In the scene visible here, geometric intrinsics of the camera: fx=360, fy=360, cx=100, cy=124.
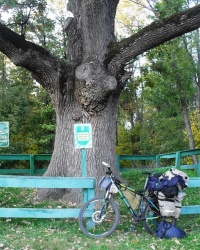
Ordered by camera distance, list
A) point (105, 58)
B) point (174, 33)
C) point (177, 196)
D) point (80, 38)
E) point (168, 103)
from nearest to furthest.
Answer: point (177, 196) < point (174, 33) < point (105, 58) < point (80, 38) < point (168, 103)

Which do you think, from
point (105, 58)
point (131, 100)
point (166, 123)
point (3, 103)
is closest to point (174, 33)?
point (105, 58)

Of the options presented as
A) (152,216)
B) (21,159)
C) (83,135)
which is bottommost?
(152,216)

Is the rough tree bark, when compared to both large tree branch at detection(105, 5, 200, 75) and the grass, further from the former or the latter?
the grass

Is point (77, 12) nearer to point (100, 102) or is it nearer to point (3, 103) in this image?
point (100, 102)

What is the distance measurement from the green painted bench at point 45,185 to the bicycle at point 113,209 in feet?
0.68

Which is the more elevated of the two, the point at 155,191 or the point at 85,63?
the point at 85,63

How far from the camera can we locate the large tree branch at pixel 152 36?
7652 millimetres

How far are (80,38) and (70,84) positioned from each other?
55.4 inches

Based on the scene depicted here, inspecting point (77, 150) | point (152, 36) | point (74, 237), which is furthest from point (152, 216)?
point (152, 36)

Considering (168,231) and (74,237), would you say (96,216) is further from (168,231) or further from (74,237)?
(168,231)

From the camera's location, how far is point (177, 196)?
5895 mm

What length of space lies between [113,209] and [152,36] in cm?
398

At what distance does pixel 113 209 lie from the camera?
6020mm

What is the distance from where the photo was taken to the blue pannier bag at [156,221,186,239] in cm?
573
